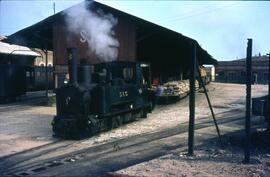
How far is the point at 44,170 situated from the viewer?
8.25m

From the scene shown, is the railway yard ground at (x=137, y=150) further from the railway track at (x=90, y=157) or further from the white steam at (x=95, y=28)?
the white steam at (x=95, y=28)

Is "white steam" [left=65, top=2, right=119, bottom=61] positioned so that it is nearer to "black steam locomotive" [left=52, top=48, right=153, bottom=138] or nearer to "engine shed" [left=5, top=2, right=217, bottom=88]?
"engine shed" [left=5, top=2, right=217, bottom=88]

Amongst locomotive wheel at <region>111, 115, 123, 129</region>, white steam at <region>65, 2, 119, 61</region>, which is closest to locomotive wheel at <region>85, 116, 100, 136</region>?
locomotive wheel at <region>111, 115, 123, 129</region>

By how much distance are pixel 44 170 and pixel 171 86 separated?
15682 millimetres

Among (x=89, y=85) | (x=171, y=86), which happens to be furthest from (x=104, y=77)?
(x=171, y=86)

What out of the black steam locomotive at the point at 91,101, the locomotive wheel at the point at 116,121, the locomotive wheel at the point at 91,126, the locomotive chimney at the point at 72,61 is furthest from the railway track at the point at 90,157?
the locomotive chimney at the point at 72,61

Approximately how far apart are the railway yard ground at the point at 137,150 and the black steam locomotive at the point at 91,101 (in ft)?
1.32

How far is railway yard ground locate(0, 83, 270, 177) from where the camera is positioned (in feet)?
26.4

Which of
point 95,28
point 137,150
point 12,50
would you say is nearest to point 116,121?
point 137,150

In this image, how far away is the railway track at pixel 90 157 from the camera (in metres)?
8.23

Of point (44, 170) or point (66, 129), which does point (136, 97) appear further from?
point (44, 170)

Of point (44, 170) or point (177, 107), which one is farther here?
point (177, 107)

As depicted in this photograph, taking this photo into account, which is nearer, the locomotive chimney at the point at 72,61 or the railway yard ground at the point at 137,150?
the railway yard ground at the point at 137,150

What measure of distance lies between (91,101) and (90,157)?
11.4 ft
